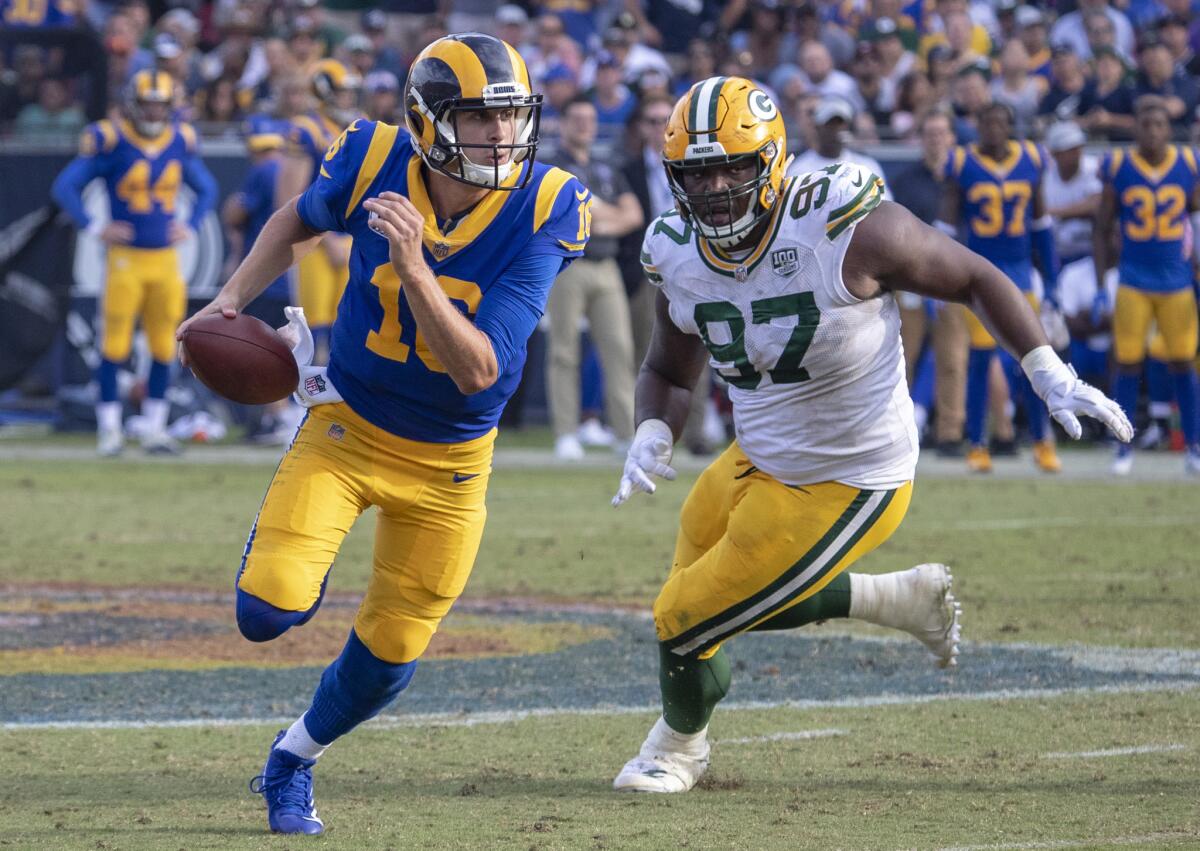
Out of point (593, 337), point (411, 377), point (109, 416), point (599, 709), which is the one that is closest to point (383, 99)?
point (593, 337)

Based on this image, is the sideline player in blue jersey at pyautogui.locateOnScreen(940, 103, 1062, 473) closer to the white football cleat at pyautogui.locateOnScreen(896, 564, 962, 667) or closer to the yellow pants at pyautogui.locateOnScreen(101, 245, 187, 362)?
the yellow pants at pyautogui.locateOnScreen(101, 245, 187, 362)

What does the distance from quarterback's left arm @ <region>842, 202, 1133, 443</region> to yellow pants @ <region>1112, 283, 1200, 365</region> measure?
7723 mm

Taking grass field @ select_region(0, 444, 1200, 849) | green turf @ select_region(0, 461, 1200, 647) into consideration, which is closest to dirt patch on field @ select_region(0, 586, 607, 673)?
grass field @ select_region(0, 444, 1200, 849)

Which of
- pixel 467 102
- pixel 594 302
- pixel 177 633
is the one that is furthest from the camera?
pixel 594 302

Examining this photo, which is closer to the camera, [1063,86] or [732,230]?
[732,230]

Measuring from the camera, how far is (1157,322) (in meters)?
12.2

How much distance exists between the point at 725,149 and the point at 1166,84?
1078 centimetres

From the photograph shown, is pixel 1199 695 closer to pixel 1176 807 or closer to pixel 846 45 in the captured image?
pixel 1176 807

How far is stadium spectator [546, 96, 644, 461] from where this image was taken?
498 inches

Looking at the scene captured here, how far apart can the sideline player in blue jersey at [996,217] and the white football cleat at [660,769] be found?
763 cm

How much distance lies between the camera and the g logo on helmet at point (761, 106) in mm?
4820

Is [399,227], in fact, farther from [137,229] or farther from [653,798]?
[137,229]

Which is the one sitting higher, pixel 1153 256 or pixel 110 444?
pixel 1153 256

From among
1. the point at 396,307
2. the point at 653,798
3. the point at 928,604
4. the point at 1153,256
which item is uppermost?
the point at 396,307
